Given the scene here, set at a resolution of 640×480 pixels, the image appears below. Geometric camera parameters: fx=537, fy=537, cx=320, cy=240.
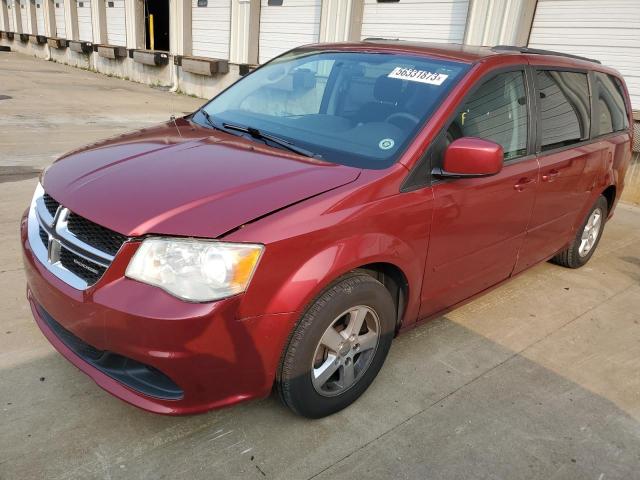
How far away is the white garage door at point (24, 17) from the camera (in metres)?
29.8

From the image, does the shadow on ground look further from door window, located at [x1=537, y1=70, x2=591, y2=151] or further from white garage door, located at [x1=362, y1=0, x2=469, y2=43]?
white garage door, located at [x1=362, y1=0, x2=469, y2=43]

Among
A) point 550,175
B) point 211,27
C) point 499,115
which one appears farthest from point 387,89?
point 211,27

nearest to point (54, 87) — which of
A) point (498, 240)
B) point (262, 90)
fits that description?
point (262, 90)

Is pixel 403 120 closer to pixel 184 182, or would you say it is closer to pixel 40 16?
pixel 184 182

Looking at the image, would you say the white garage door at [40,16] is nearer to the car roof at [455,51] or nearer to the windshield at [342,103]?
the windshield at [342,103]

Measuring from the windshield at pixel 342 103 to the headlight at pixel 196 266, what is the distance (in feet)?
2.62

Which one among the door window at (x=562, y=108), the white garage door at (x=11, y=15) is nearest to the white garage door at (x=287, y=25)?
the door window at (x=562, y=108)

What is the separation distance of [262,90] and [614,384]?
2.75 meters

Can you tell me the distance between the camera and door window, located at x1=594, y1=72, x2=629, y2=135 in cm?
414

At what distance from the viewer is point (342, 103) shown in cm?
305

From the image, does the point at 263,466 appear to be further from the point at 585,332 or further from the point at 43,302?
the point at 585,332

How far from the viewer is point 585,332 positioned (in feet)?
11.9

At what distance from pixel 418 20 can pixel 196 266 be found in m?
9.46

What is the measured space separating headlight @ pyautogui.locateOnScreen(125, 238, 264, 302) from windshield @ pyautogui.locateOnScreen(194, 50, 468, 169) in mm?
797
